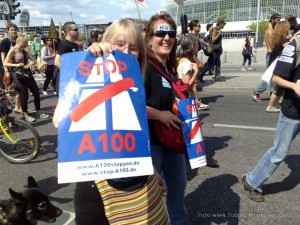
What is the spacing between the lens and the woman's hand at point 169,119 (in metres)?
2.02

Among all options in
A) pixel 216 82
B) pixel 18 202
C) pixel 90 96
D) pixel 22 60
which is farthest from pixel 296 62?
pixel 216 82

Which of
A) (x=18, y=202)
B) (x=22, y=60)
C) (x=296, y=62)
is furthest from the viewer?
(x=22, y=60)

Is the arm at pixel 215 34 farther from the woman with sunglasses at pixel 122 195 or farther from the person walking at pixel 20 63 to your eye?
the woman with sunglasses at pixel 122 195

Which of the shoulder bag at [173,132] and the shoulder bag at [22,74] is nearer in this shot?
the shoulder bag at [173,132]

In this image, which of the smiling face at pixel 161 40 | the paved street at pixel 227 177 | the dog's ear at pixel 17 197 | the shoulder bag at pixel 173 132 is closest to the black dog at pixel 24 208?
the dog's ear at pixel 17 197

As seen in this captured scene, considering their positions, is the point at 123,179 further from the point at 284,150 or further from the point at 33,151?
the point at 33,151

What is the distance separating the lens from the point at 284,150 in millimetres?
3102

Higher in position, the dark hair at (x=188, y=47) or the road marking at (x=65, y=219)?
the dark hair at (x=188, y=47)

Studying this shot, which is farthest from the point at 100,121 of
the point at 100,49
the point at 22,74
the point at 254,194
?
the point at 22,74

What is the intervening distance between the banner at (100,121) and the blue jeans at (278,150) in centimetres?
213

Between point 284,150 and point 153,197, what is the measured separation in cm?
198

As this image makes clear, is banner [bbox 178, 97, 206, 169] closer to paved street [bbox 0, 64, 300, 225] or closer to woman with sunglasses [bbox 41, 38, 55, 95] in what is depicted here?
paved street [bbox 0, 64, 300, 225]

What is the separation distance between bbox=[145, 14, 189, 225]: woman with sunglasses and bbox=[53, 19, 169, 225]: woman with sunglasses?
35 cm

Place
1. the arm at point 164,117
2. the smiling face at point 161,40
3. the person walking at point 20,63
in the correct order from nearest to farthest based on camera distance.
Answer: the arm at point 164,117
the smiling face at point 161,40
the person walking at point 20,63
